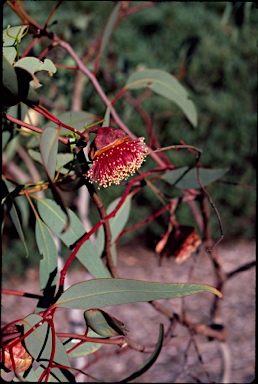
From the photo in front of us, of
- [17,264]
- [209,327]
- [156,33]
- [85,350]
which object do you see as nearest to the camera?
[85,350]

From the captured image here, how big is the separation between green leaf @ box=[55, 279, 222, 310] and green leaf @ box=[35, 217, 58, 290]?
0.15 metres

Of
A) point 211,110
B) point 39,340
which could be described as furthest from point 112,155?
point 211,110

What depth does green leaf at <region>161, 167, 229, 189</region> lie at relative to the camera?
1018 millimetres

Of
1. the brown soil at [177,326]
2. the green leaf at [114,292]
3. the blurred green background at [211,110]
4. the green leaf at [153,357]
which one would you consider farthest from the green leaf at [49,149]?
the blurred green background at [211,110]

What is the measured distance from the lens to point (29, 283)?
13.2 ft

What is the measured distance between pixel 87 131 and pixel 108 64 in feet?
7.47

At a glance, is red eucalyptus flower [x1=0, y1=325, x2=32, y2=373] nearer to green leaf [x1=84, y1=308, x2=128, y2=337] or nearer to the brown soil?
green leaf [x1=84, y1=308, x2=128, y2=337]

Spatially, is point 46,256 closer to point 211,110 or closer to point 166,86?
point 166,86

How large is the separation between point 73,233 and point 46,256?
58 millimetres

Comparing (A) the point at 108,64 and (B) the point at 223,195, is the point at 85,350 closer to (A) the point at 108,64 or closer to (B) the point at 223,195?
(A) the point at 108,64

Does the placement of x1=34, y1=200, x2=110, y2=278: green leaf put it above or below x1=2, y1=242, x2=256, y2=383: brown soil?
below

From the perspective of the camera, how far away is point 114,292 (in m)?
0.68

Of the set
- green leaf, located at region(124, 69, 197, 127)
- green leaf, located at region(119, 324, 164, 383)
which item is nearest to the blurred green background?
green leaf, located at region(124, 69, 197, 127)

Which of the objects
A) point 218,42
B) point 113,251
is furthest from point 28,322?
point 218,42
